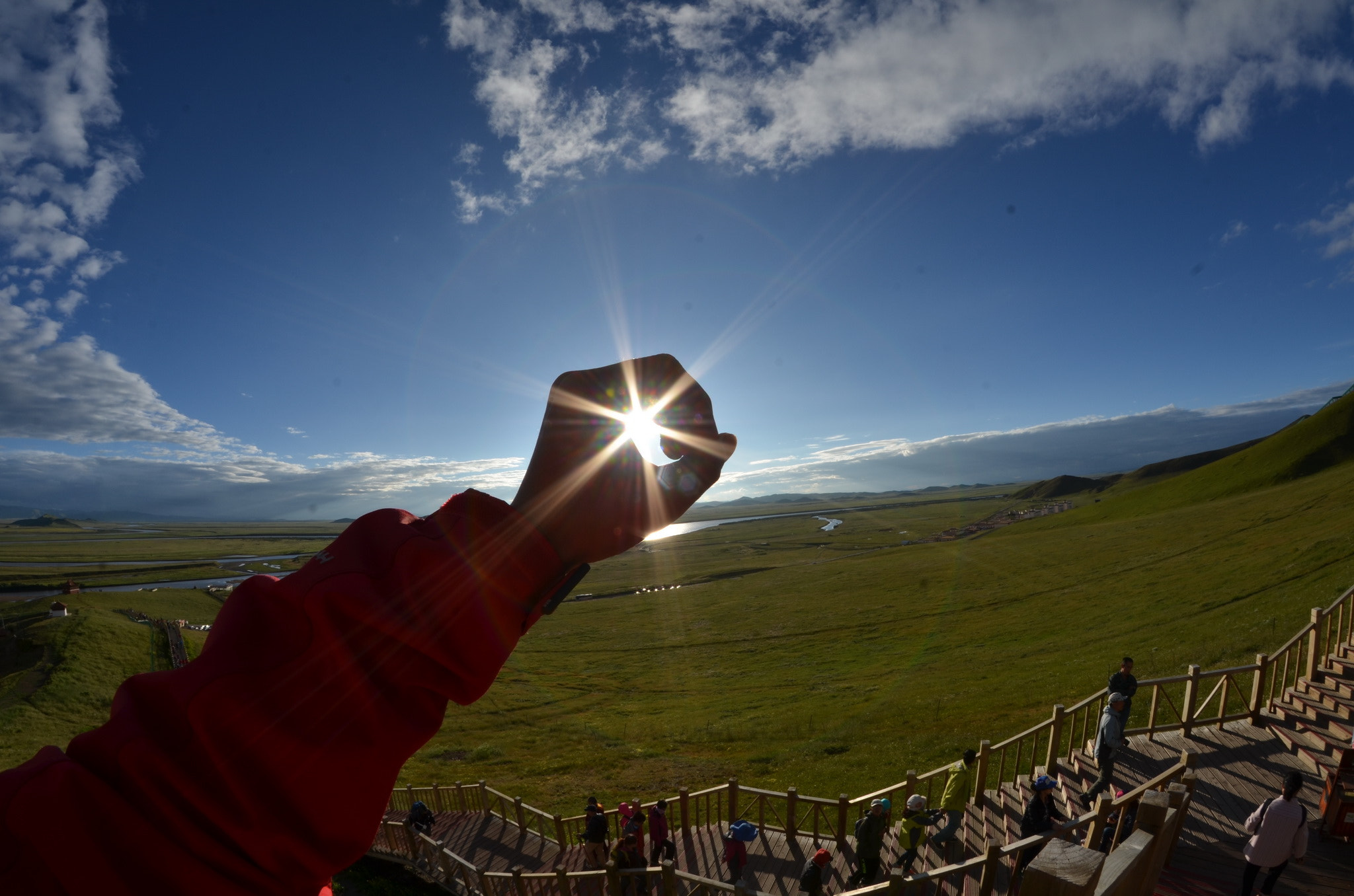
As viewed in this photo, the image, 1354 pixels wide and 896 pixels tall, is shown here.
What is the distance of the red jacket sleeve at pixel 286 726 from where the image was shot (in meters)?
0.90

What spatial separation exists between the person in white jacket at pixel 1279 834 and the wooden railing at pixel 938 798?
1.14 meters

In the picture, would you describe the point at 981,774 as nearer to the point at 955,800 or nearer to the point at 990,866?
the point at 955,800

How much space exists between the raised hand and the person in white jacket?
35.5 ft

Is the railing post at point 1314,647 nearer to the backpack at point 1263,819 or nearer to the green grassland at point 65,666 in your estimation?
the backpack at point 1263,819

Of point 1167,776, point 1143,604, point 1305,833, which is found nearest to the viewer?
point 1167,776

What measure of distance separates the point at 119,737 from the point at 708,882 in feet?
26.9

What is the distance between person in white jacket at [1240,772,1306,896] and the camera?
752cm

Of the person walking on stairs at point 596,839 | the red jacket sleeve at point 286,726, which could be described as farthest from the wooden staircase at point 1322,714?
the red jacket sleeve at point 286,726

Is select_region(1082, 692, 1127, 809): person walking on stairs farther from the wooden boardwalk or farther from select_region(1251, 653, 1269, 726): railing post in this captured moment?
select_region(1251, 653, 1269, 726): railing post

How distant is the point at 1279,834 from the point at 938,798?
763 centimetres

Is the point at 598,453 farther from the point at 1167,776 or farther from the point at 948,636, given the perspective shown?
the point at 948,636

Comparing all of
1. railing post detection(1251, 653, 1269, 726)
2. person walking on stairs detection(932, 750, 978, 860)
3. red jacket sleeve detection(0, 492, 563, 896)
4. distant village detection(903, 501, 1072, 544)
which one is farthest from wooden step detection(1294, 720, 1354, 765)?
distant village detection(903, 501, 1072, 544)

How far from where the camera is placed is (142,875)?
910 millimetres

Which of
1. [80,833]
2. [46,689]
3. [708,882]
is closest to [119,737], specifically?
[80,833]
